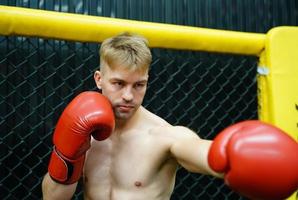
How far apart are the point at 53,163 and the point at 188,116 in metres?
0.85

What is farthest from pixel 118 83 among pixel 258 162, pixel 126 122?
pixel 258 162

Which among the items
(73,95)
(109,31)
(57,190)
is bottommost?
(57,190)

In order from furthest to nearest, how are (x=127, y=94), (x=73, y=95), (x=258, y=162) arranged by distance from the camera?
1. (x=73, y=95)
2. (x=127, y=94)
3. (x=258, y=162)

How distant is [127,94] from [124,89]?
0.06 ft

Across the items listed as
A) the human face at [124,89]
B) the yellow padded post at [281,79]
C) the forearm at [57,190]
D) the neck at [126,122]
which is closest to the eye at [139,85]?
the human face at [124,89]

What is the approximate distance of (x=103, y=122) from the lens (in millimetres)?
1026

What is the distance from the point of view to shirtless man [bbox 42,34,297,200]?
1.04m

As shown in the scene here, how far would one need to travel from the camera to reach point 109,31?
136 cm

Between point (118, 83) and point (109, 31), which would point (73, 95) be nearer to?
point (109, 31)

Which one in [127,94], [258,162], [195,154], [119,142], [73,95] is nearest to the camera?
[258,162]

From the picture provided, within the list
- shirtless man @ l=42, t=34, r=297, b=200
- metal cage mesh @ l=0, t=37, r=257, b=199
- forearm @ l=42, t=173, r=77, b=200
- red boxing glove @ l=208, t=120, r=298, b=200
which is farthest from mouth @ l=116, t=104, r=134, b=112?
metal cage mesh @ l=0, t=37, r=257, b=199

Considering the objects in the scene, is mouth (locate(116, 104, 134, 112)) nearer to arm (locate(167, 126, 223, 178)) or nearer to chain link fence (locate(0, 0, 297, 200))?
arm (locate(167, 126, 223, 178))

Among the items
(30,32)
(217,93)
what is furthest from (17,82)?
(217,93)

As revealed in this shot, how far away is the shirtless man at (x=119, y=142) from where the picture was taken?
1036 millimetres
